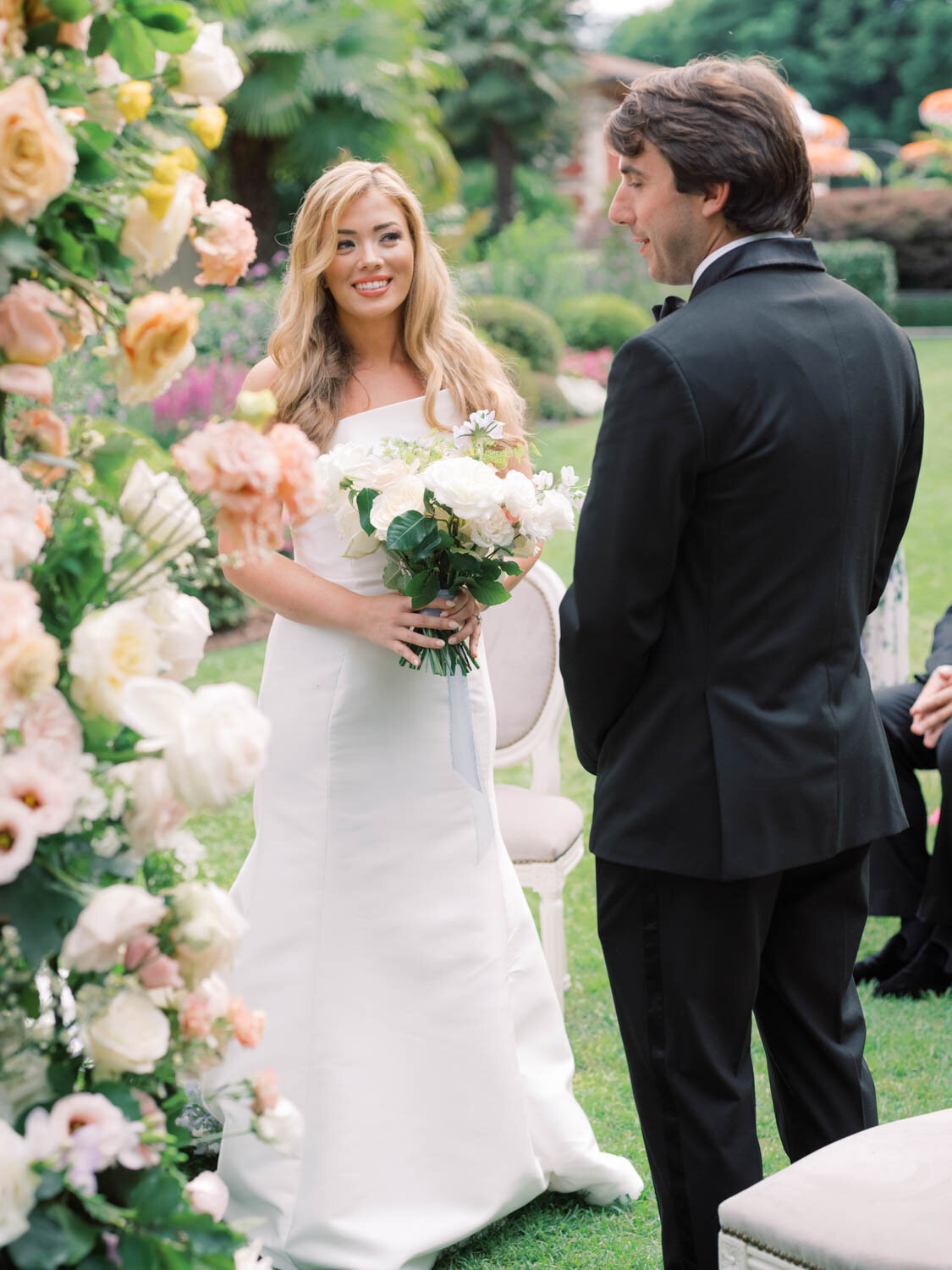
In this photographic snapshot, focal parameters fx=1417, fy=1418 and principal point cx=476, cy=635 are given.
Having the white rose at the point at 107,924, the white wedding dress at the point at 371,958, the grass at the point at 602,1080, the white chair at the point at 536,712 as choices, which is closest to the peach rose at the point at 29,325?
the white rose at the point at 107,924

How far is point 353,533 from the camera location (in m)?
2.74

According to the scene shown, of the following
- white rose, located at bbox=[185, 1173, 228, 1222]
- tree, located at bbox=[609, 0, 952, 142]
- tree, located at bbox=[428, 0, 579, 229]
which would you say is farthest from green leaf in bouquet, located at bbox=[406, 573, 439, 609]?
tree, located at bbox=[609, 0, 952, 142]

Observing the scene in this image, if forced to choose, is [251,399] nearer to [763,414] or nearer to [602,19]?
[763,414]

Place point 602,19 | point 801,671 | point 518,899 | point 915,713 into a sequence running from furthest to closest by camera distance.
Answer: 1. point 602,19
2. point 915,713
3. point 518,899
4. point 801,671

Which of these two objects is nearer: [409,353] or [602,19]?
[409,353]

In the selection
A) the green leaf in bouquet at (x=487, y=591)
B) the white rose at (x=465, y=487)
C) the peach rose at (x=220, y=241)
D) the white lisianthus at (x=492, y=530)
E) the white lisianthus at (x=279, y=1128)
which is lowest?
the white lisianthus at (x=279, y=1128)

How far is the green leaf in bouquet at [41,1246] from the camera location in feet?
4.19

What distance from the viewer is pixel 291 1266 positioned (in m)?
2.91

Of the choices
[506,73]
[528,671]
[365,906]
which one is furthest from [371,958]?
[506,73]

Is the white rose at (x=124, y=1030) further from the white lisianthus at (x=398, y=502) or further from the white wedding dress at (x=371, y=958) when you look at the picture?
the white wedding dress at (x=371, y=958)

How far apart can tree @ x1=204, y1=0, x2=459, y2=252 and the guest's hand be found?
1280 cm

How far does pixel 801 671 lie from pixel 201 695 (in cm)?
120

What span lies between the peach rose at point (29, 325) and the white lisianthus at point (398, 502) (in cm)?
127

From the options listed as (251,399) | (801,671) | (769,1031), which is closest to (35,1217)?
(251,399)
